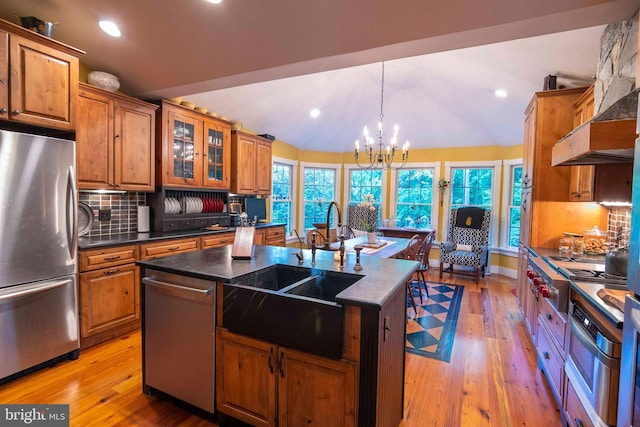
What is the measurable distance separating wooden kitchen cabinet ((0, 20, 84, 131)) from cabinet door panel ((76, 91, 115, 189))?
0.38 meters

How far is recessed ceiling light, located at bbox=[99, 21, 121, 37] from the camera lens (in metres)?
2.61

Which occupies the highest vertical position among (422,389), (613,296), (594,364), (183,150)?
(183,150)

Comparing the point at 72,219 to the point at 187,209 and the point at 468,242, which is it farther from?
the point at 468,242

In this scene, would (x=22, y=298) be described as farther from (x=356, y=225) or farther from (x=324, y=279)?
(x=356, y=225)

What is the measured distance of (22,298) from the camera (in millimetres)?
2215

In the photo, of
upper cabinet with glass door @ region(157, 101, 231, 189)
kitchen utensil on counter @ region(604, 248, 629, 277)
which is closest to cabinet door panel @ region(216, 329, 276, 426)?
kitchen utensil on counter @ region(604, 248, 629, 277)

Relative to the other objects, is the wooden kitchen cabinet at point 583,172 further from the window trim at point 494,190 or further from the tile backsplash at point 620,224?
the window trim at point 494,190

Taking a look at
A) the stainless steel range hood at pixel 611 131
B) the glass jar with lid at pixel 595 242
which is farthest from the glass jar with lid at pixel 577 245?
the stainless steel range hood at pixel 611 131

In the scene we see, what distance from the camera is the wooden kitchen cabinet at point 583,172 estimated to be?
249 centimetres

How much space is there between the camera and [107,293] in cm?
281

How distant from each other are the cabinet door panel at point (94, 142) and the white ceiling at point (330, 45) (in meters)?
0.48

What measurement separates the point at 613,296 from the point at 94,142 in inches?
153

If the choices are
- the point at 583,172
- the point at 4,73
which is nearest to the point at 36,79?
the point at 4,73

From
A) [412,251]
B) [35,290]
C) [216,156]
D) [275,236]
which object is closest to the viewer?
[35,290]
